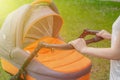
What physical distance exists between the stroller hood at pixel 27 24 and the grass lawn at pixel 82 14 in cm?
128

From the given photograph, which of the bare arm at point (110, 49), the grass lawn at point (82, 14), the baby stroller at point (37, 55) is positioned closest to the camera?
the bare arm at point (110, 49)

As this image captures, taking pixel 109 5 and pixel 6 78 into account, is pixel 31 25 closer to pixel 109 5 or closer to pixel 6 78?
pixel 6 78

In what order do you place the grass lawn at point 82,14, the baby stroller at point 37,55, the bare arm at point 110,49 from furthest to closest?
the grass lawn at point 82,14, the baby stroller at point 37,55, the bare arm at point 110,49

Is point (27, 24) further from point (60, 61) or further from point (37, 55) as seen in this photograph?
point (60, 61)

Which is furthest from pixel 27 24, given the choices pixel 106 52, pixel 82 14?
pixel 82 14

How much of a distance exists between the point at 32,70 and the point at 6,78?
3.02 feet

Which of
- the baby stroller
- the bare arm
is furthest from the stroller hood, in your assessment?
the bare arm

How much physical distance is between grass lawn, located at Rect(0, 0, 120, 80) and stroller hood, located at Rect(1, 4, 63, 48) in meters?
1.28

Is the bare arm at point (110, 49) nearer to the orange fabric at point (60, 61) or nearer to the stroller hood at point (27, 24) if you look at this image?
the orange fabric at point (60, 61)

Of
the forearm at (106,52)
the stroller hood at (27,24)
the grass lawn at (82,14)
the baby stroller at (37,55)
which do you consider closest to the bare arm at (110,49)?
the forearm at (106,52)

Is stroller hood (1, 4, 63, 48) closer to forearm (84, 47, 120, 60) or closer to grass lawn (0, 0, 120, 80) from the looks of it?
forearm (84, 47, 120, 60)

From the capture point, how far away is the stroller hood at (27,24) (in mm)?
3021

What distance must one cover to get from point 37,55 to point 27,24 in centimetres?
29

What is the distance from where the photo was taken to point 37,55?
314 centimetres
